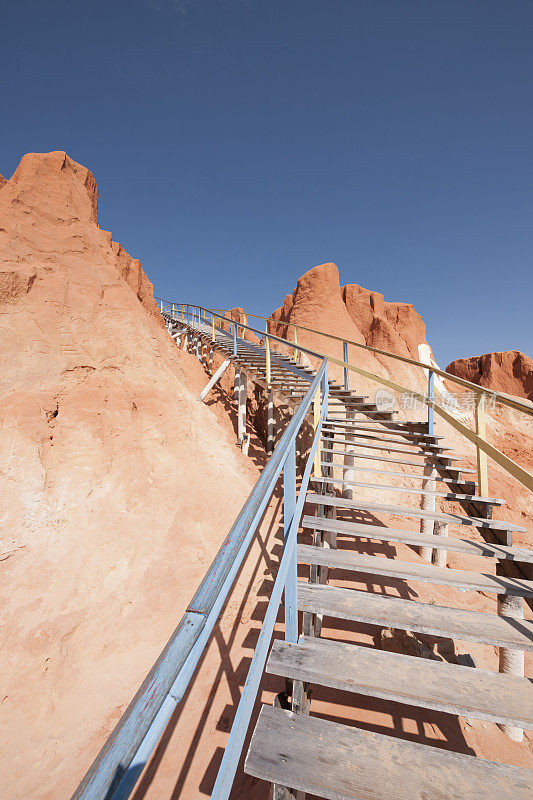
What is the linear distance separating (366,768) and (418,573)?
1415mm

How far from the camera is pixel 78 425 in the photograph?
6.08 meters

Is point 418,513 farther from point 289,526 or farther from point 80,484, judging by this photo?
point 80,484

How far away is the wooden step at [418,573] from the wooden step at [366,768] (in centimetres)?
101

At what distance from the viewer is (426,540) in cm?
325

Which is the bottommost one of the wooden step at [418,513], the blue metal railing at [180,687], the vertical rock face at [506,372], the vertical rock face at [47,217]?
the wooden step at [418,513]

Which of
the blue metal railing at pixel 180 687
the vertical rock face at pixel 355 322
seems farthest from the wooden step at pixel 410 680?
the vertical rock face at pixel 355 322

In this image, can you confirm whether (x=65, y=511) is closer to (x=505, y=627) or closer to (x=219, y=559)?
(x=219, y=559)

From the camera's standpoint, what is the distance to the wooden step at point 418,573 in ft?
9.07

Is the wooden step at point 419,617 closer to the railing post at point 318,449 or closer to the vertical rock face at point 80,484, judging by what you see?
the railing post at point 318,449

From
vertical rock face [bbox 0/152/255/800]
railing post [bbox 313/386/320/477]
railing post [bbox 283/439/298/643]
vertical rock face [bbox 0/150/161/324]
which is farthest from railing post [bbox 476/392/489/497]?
vertical rock face [bbox 0/150/161/324]

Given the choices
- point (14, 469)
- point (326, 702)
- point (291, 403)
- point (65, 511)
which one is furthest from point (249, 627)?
point (291, 403)

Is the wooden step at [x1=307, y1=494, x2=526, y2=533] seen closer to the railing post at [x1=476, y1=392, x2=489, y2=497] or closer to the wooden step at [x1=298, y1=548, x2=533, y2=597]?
the railing post at [x1=476, y1=392, x2=489, y2=497]

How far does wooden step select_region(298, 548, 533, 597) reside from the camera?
109 inches

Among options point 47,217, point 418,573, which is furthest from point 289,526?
point 47,217
